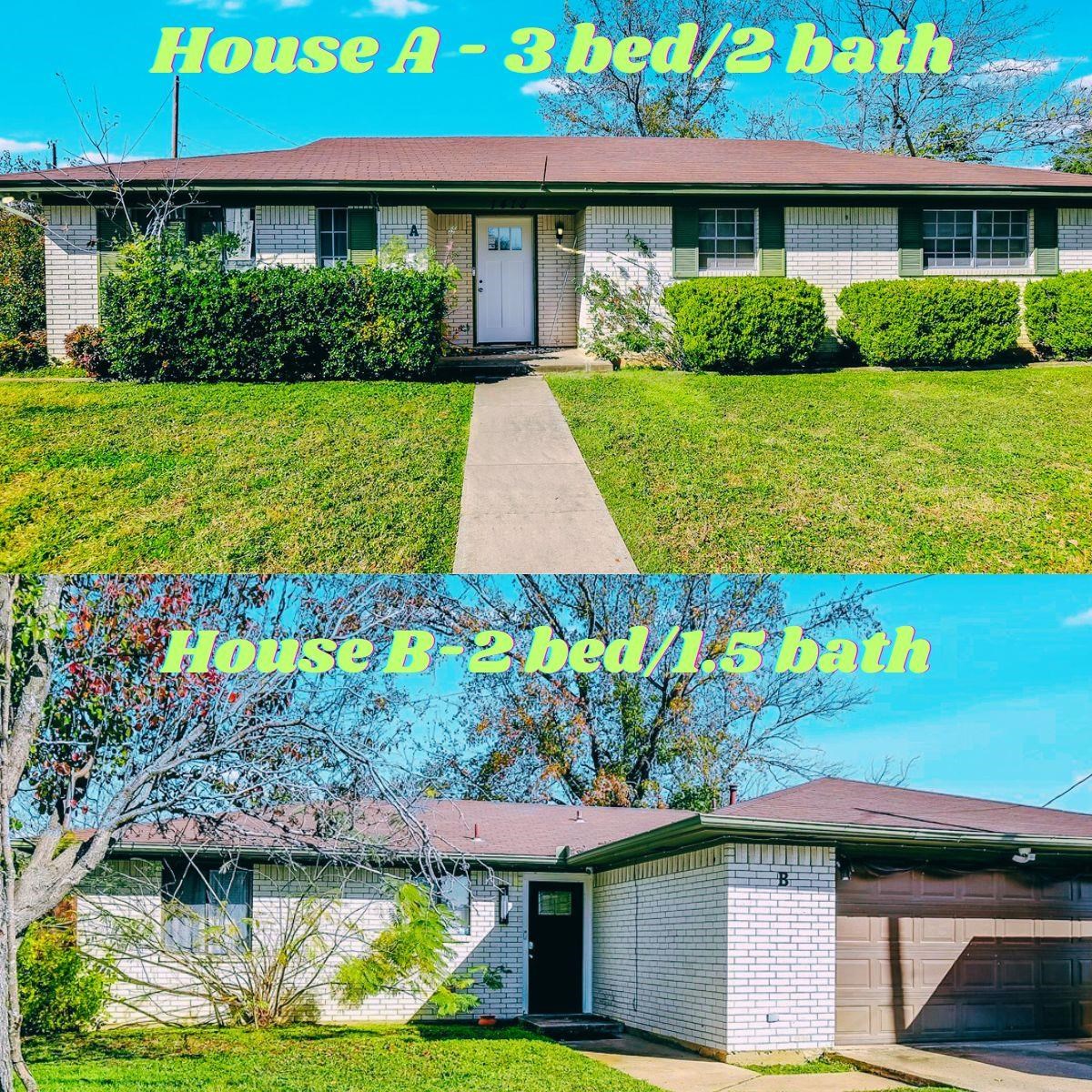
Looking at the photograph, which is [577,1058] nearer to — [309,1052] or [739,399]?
[309,1052]

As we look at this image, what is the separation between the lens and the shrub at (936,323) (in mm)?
16453

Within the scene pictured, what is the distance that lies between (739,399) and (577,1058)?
7.83 metres

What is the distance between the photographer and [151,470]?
1107 centimetres

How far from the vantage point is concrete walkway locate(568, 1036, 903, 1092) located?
8.82m

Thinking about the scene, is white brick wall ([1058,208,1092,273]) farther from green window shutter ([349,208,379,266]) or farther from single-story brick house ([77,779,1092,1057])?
green window shutter ([349,208,379,266])

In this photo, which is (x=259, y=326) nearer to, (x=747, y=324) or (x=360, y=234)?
(x=360, y=234)

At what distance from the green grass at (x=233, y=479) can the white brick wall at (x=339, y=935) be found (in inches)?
210

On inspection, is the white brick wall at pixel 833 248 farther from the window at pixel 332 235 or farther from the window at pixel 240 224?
the window at pixel 240 224

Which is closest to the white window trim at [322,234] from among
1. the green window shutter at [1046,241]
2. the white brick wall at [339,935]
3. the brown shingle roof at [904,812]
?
the white brick wall at [339,935]

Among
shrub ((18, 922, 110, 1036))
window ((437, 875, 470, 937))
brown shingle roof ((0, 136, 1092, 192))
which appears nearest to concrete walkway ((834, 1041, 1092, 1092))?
window ((437, 875, 470, 937))

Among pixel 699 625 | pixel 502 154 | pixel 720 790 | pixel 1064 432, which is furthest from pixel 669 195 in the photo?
pixel 720 790

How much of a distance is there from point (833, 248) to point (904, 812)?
9.90 metres

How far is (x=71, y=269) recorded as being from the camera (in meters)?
17.5

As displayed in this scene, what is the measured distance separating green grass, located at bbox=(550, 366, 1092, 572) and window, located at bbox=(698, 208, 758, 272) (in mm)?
3530
